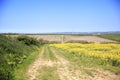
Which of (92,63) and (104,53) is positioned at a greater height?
(92,63)

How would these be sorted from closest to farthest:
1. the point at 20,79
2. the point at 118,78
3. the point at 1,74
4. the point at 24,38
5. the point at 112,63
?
the point at 1,74 < the point at 20,79 < the point at 118,78 < the point at 112,63 < the point at 24,38

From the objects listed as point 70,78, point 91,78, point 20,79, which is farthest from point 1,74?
point 91,78

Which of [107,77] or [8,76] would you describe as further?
[107,77]

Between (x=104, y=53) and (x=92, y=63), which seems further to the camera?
(x=104, y=53)

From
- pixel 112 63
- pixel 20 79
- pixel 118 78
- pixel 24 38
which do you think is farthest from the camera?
pixel 24 38

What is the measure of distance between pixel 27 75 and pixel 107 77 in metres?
4.68

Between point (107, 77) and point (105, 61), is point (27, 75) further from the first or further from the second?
point (105, 61)

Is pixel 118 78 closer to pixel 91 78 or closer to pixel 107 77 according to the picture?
pixel 107 77

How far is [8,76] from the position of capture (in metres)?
11.3

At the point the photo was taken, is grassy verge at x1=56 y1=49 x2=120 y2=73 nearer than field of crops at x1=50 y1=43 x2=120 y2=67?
Yes

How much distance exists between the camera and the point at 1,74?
36.7 ft

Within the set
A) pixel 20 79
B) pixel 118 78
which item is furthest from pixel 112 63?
pixel 20 79

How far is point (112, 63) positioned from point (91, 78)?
6761 millimetres

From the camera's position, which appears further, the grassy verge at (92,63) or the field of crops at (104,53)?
the field of crops at (104,53)
